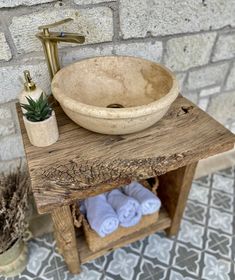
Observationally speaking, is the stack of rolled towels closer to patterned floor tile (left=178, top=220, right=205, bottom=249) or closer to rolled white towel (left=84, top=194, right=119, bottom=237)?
rolled white towel (left=84, top=194, right=119, bottom=237)

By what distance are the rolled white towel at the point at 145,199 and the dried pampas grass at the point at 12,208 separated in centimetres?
43

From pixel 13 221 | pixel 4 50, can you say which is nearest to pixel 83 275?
pixel 13 221

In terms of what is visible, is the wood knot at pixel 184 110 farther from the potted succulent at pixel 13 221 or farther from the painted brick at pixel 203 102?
the potted succulent at pixel 13 221

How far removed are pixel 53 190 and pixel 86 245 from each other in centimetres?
56

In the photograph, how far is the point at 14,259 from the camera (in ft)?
3.78

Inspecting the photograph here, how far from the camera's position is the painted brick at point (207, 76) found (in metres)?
1.27

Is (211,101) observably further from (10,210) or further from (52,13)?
(10,210)

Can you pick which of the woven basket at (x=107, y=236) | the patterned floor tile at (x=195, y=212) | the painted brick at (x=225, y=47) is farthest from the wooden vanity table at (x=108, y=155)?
the patterned floor tile at (x=195, y=212)

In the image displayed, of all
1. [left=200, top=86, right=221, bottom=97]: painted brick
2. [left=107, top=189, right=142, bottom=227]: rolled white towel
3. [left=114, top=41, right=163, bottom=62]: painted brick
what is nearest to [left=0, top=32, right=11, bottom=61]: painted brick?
[left=114, top=41, right=163, bottom=62]: painted brick

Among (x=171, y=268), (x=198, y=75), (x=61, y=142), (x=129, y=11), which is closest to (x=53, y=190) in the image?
(x=61, y=142)

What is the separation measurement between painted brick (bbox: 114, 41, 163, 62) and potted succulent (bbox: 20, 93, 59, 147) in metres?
0.44

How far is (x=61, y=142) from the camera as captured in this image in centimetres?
81

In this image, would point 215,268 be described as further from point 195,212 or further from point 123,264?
point 123,264

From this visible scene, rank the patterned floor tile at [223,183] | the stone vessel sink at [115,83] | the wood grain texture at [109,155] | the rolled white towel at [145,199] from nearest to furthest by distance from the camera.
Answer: the wood grain texture at [109,155] < the stone vessel sink at [115,83] < the rolled white towel at [145,199] < the patterned floor tile at [223,183]
